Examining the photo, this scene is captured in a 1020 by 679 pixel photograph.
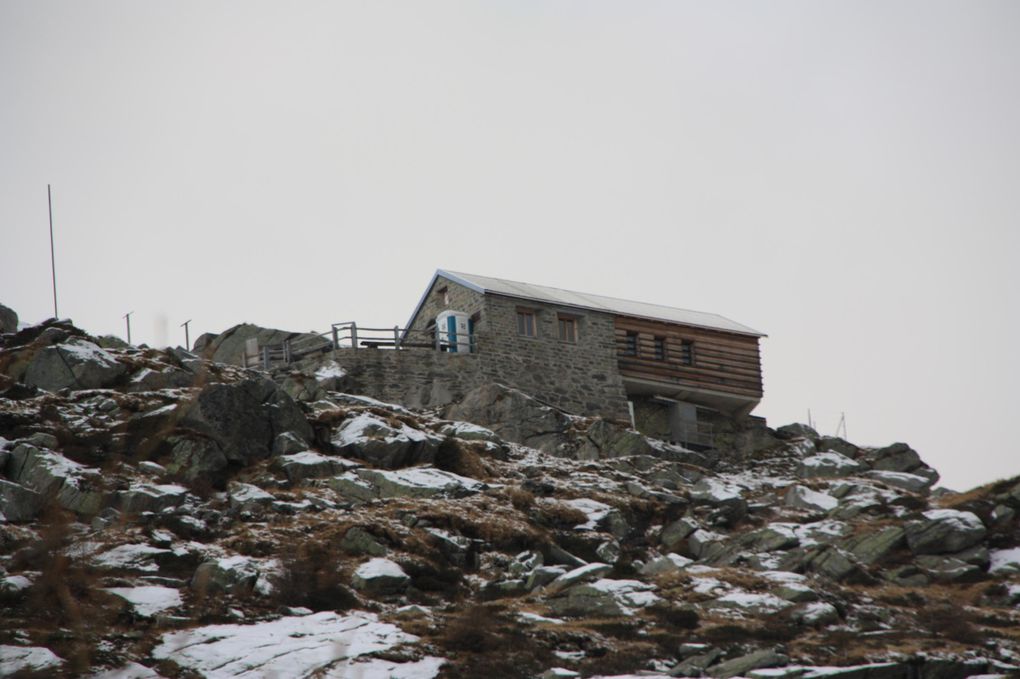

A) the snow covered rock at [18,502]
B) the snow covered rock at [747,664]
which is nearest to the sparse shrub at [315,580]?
the snow covered rock at [18,502]

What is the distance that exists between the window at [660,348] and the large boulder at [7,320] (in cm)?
2558

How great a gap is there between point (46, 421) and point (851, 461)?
28478mm

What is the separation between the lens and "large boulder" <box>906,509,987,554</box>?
1310 inches

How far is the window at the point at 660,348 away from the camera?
53.7 meters

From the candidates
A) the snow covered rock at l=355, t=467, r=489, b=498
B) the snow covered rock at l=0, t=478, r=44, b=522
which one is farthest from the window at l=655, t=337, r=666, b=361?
the snow covered rock at l=0, t=478, r=44, b=522

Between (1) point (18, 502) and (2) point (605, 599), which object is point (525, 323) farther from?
(1) point (18, 502)

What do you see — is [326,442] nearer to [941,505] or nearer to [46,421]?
[46,421]

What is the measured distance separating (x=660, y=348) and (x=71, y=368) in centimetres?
2517

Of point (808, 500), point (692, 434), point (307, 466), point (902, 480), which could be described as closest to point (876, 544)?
point (808, 500)

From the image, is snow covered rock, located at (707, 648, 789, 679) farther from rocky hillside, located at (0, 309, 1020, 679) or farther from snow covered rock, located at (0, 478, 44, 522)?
snow covered rock, located at (0, 478, 44, 522)

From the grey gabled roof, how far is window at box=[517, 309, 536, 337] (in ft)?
2.00

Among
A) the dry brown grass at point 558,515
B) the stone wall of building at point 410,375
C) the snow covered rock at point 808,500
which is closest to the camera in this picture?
the dry brown grass at point 558,515

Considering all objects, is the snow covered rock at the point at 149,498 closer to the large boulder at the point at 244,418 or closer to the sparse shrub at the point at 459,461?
the large boulder at the point at 244,418

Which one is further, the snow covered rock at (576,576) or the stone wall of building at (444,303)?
the stone wall of building at (444,303)
